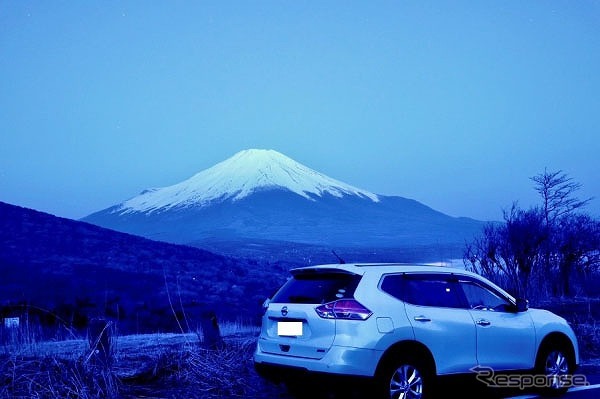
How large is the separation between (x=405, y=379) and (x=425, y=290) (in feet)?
3.30

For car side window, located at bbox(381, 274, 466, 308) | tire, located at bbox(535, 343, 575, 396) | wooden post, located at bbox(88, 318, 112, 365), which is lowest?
tire, located at bbox(535, 343, 575, 396)

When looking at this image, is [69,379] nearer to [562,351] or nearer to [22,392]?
[22,392]

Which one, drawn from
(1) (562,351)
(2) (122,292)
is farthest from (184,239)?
(1) (562,351)

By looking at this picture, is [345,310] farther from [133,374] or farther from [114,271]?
[114,271]

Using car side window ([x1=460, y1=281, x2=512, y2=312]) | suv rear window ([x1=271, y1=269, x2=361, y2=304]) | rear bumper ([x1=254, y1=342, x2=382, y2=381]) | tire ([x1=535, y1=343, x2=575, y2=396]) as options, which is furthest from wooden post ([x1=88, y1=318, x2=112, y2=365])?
tire ([x1=535, y1=343, x2=575, y2=396])

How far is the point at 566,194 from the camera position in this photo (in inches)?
1252

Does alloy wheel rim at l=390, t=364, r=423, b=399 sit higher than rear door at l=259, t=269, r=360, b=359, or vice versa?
rear door at l=259, t=269, r=360, b=359

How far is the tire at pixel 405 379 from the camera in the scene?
24.6 ft

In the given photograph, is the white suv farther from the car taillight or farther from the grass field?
the grass field

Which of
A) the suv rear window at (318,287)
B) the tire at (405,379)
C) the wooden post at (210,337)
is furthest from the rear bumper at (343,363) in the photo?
the wooden post at (210,337)

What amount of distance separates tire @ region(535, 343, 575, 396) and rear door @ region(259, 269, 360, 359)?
108 inches

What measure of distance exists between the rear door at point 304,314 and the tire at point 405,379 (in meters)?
0.63

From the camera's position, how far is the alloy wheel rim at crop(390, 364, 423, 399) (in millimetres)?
7641

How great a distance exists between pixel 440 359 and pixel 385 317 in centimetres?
87
